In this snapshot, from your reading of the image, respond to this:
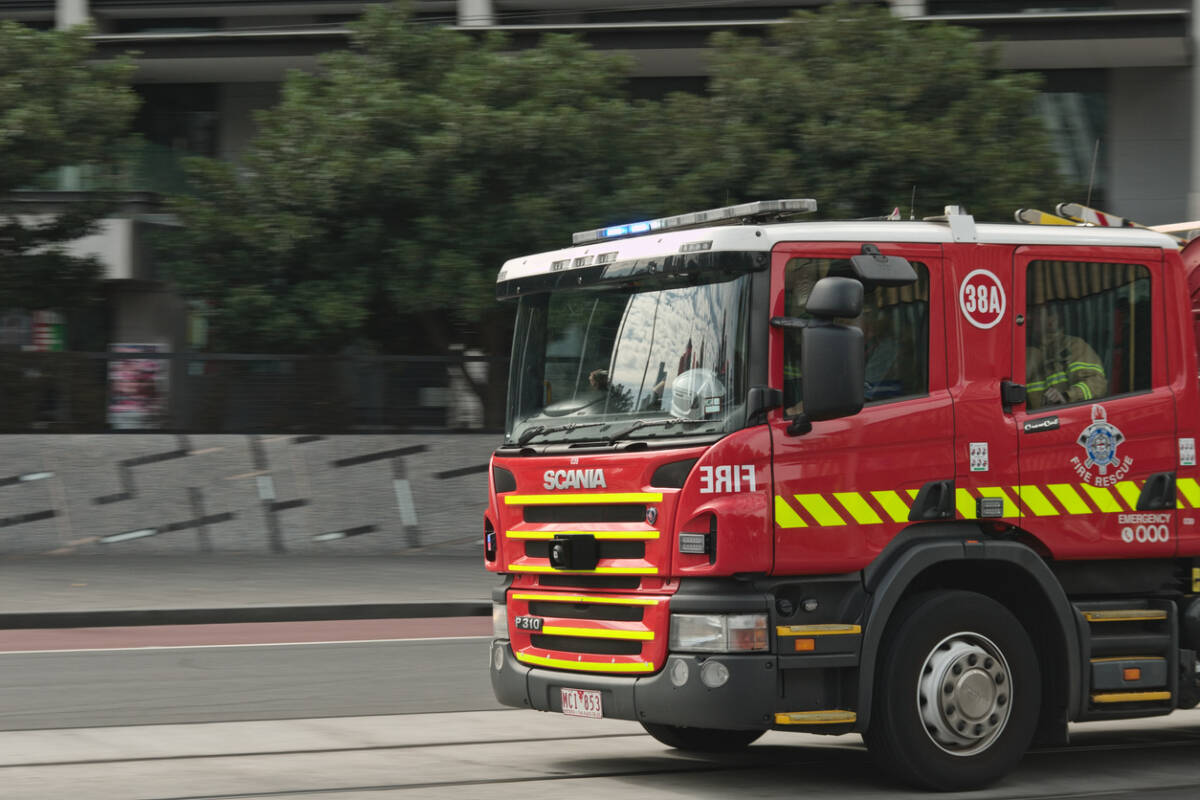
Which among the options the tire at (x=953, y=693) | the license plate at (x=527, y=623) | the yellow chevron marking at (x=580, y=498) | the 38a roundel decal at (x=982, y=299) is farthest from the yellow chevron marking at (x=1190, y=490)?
the license plate at (x=527, y=623)

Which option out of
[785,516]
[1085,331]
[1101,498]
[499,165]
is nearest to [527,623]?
[785,516]

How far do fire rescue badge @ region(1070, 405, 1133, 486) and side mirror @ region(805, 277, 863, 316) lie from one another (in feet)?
4.84

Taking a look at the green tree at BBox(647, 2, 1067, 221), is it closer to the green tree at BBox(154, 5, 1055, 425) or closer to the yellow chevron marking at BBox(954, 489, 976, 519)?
the green tree at BBox(154, 5, 1055, 425)

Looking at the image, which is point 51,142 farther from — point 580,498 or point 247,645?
point 580,498

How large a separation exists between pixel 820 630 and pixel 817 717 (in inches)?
13.9

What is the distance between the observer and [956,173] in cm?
1953

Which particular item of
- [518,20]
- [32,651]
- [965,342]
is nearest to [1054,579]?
[965,342]

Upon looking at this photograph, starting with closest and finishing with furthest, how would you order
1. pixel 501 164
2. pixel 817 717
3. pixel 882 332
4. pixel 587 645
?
1. pixel 817 717
2. pixel 882 332
3. pixel 587 645
4. pixel 501 164

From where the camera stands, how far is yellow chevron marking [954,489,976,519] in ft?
23.0

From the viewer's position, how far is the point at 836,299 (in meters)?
6.48

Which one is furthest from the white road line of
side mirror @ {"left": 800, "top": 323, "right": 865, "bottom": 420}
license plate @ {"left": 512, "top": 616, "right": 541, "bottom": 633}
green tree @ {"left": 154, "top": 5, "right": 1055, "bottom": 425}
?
side mirror @ {"left": 800, "top": 323, "right": 865, "bottom": 420}

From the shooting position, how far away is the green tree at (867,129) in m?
19.4

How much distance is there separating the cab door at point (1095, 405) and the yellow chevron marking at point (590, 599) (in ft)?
5.72

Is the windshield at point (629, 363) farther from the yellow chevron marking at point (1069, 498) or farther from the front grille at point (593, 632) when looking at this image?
the yellow chevron marking at point (1069, 498)
